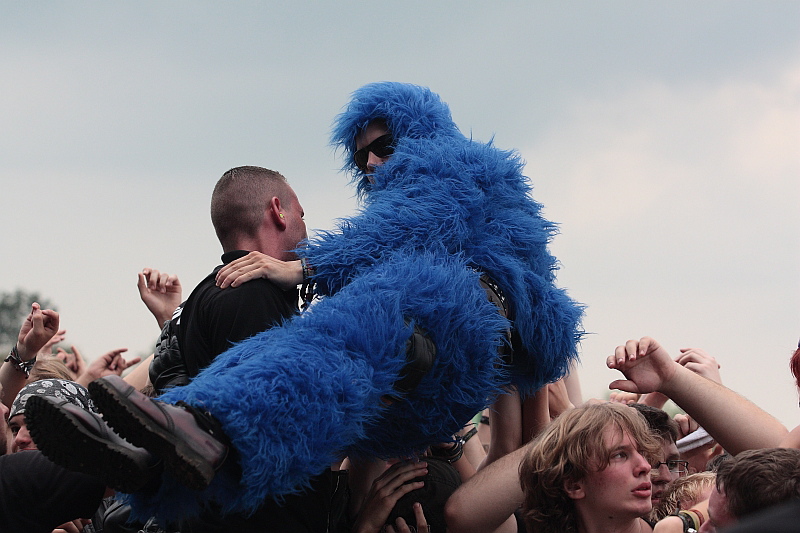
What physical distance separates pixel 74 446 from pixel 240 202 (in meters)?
1.33

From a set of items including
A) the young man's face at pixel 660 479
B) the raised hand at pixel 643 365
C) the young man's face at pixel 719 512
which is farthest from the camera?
the young man's face at pixel 660 479

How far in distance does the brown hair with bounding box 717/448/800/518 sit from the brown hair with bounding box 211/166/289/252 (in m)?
1.88

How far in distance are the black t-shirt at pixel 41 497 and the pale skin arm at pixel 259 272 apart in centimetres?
83

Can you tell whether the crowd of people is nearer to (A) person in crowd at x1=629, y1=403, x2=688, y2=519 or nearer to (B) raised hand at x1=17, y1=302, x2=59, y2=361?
(A) person in crowd at x1=629, y1=403, x2=688, y2=519

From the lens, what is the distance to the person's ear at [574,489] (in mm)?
2822

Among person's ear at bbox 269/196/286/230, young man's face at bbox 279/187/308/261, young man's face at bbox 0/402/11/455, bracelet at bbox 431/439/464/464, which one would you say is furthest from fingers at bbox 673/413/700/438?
young man's face at bbox 0/402/11/455

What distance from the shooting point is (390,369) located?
2607mm

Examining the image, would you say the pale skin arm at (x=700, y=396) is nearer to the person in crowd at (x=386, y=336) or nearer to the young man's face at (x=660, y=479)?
the person in crowd at (x=386, y=336)

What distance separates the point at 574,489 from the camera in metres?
2.83

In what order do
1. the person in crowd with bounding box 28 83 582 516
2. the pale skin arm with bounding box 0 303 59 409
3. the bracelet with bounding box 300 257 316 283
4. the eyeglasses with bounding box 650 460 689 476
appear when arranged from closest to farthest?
the person in crowd with bounding box 28 83 582 516, the bracelet with bounding box 300 257 316 283, the eyeglasses with bounding box 650 460 689 476, the pale skin arm with bounding box 0 303 59 409

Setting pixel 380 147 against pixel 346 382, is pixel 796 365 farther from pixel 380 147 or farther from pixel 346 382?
pixel 380 147

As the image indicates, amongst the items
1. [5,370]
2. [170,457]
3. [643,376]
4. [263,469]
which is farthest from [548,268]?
[5,370]

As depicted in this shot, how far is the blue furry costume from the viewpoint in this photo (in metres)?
2.38

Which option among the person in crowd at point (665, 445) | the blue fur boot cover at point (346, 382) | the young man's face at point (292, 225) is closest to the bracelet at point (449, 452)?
the blue fur boot cover at point (346, 382)
